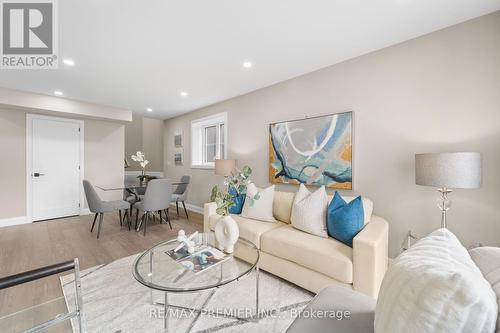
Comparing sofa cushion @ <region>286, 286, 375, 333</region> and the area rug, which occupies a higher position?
sofa cushion @ <region>286, 286, 375, 333</region>

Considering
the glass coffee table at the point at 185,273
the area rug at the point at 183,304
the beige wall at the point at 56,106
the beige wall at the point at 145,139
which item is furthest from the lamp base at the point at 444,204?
the beige wall at the point at 145,139

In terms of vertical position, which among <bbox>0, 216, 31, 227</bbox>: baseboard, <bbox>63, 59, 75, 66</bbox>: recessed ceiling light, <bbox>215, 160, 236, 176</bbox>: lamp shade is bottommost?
<bbox>0, 216, 31, 227</bbox>: baseboard

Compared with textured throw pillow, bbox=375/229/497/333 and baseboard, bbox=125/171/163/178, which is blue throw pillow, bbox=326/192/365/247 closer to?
textured throw pillow, bbox=375/229/497/333

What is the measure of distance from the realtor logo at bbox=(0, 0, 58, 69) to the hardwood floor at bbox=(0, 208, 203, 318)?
2.42m

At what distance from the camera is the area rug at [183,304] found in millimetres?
1506

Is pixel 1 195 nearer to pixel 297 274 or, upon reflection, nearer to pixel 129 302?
pixel 129 302

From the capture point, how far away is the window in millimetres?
4523

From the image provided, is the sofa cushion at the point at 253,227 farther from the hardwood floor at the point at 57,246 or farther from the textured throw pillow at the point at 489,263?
the textured throw pillow at the point at 489,263

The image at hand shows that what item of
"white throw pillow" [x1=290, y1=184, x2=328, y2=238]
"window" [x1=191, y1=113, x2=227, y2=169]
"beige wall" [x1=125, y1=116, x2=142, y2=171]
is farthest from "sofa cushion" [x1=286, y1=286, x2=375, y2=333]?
"beige wall" [x1=125, y1=116, x2=142, y2=171]

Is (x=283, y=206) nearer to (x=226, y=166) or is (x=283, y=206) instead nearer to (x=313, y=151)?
(x=313, y=151)

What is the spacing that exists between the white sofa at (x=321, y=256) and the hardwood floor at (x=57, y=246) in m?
1.71

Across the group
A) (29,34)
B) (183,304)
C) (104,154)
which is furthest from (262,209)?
(104,154)

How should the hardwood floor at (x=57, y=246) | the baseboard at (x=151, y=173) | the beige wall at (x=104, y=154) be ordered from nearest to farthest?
1. the hardwood floor at (x=57, y=246)
2. the beige wall at (x=104, y=154)
3. the baseboard at (x=151, y=173)

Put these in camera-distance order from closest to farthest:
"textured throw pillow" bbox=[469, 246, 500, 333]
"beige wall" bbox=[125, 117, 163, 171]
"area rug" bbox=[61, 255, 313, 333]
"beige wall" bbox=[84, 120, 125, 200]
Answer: "textured throw pillow" bbox=[469, 246, 500, 333], "area rug" bbox=[61, 255, 313, 333], "beige wall" bbox=[84, 120, 125, 200], "beige wall" bbox=[125, 117, 163, 171]
